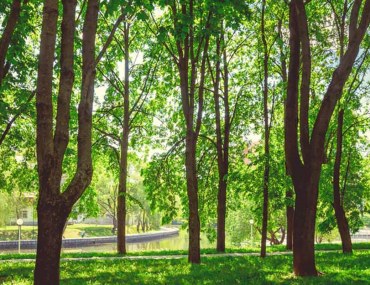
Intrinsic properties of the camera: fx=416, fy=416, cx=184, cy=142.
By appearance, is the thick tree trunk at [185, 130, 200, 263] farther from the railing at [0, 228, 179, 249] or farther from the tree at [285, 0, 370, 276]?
the railing at [0, 228, 179, 249]

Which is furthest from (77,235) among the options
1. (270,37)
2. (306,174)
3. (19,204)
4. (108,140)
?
(306,174)

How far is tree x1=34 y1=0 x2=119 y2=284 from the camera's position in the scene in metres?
6.11

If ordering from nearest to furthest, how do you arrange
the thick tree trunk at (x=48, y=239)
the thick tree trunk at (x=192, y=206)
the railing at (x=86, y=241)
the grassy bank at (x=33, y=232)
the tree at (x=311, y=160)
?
the thick tree trunk at (x=48, y=239)
the tree at (x=311, y=160)
the thick tree trunk at (x=192, y=206)
the railing at (x=86, y=241)
the grassy bank at (x=33, y=232)

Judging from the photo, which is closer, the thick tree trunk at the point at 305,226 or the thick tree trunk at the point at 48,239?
the thick tree trunk at the point at 48,239

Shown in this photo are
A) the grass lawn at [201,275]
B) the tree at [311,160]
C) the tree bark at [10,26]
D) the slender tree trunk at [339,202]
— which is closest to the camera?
the tree bark at [10,26]

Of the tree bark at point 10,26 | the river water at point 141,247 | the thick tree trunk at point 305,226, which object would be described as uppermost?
the tree bark at point 10,26

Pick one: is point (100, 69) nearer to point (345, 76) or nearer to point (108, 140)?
point (108, 140)

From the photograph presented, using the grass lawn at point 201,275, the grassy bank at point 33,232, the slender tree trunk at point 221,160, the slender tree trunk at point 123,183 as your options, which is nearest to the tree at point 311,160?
the grass lawn at point 201,275

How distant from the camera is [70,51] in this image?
266 inches

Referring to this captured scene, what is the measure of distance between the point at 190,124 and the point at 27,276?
702 cm

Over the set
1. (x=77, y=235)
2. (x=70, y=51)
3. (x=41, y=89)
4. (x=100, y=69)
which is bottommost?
(x=77, y=235)

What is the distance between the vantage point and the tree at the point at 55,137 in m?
6.11

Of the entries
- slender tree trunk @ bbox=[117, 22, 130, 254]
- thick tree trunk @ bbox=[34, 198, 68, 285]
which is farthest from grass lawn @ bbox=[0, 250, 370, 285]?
slender tree trunk @ bbox=[117, 22, 130, 254]

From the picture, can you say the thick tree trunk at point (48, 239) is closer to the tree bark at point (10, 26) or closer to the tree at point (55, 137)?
the tree at point (55, 137)
